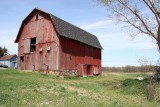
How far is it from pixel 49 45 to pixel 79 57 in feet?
16.0

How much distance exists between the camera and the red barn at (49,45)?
29.8 meters

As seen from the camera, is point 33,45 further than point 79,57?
No

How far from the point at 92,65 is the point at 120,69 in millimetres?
45621

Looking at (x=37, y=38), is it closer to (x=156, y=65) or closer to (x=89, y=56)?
(x=89, y=56)

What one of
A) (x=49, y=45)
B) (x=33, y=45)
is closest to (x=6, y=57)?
(x=33, y=45)

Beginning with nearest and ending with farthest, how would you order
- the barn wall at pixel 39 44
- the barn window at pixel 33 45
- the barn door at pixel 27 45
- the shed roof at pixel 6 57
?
1. the barn wall at pixel 39 44
2. the barn window at pixel 33 45
3. the barn door at pixel 27 45
4. the shed roof at pixel 6 57

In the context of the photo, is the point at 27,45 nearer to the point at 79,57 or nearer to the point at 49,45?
the point at 49,45

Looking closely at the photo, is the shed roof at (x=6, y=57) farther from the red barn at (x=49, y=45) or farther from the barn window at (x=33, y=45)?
the barn window at (x=33, y=45)

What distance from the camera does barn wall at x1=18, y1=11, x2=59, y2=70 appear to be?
1177 inches

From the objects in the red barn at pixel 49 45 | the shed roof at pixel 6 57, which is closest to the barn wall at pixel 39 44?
the red barn at pixel 49 45

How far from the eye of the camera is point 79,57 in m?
33.6

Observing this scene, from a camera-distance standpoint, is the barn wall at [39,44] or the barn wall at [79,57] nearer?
the barn wall at [39,44]

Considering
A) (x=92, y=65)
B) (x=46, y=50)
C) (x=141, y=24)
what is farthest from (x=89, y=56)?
(x=141, y=24)

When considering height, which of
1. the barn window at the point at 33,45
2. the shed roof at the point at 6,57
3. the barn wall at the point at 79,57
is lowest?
the barn wall at the point at 79,57
